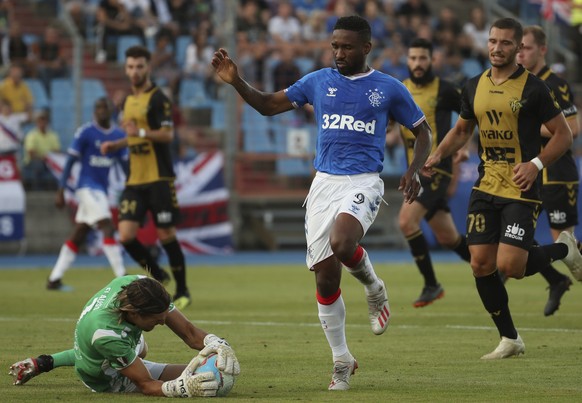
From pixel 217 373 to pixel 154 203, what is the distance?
705 centimetres

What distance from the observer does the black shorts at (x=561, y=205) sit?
1246 cm

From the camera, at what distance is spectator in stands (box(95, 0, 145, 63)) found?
26.0 m

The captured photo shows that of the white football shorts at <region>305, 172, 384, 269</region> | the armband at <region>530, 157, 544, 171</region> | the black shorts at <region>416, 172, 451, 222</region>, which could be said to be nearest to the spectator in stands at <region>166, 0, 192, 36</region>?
the black shorts at <region>416, 172, 451, 222</region>

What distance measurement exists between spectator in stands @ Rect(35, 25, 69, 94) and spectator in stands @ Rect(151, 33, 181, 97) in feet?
6.48

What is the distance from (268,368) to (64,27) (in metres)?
19.6

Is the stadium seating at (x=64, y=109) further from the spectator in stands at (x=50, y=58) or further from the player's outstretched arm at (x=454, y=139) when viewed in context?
the player's outstretched arm at (x=454, y=139)

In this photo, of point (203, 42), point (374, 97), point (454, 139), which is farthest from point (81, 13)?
point (374, 97)

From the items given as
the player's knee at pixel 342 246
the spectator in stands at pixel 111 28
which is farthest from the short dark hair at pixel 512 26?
the spectator in stands at pixel 111 28

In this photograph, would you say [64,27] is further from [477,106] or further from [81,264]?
[477,106]

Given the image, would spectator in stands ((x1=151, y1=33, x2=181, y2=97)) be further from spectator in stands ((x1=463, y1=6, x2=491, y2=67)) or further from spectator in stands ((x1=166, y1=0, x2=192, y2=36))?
spectator in stands ((x1=463, y1=6, x2=491, y2=67))

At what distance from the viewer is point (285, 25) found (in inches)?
1111

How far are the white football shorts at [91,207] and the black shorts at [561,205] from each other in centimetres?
696

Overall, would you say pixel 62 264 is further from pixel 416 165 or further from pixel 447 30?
pixel 447 30

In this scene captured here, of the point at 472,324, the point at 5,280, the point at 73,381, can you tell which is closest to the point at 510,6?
the point at 5,280
